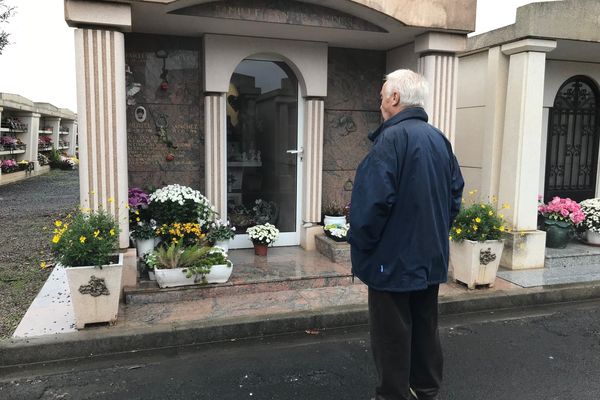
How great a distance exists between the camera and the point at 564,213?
729 cm

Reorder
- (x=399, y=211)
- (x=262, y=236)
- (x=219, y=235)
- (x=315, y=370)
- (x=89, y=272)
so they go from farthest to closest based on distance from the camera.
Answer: (x=262, y=236) → (x=219, y=235) → (x=89, y=272) → (x=315, y=370) → (x=399, y=211)

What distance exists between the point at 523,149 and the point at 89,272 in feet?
16.8

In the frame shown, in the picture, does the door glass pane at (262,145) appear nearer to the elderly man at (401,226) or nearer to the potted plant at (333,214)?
the potted plant at (333,214)

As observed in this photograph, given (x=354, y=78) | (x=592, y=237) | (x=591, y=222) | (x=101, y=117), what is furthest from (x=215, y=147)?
(x=592, y=237)

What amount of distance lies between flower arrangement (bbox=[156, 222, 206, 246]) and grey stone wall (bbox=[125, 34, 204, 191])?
3.55 feet

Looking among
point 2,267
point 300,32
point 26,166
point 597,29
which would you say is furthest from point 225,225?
point 26,166

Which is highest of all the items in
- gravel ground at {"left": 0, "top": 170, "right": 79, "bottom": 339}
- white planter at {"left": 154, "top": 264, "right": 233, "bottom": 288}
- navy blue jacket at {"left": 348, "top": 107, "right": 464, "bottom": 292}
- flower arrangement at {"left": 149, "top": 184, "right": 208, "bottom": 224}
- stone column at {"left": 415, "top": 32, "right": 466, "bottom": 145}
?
stone column at {"left": 415, "top": 32, "right": 466, "bottom": 145}

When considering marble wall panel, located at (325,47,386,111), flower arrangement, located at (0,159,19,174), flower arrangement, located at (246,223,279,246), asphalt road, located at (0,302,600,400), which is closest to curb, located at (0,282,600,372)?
asphalt road, located at (0,302,600,400)

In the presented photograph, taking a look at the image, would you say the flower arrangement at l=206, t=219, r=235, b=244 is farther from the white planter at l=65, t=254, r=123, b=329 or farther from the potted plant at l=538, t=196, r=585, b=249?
the potted plant at l=538, t=196, r=585, b=249

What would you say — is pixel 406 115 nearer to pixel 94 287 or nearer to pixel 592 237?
pixel 94 287

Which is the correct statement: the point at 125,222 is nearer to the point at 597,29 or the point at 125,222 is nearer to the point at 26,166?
the point at 597,29

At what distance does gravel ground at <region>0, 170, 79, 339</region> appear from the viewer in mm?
5137

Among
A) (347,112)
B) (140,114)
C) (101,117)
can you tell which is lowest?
(101,117)

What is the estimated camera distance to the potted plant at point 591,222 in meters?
7.38
